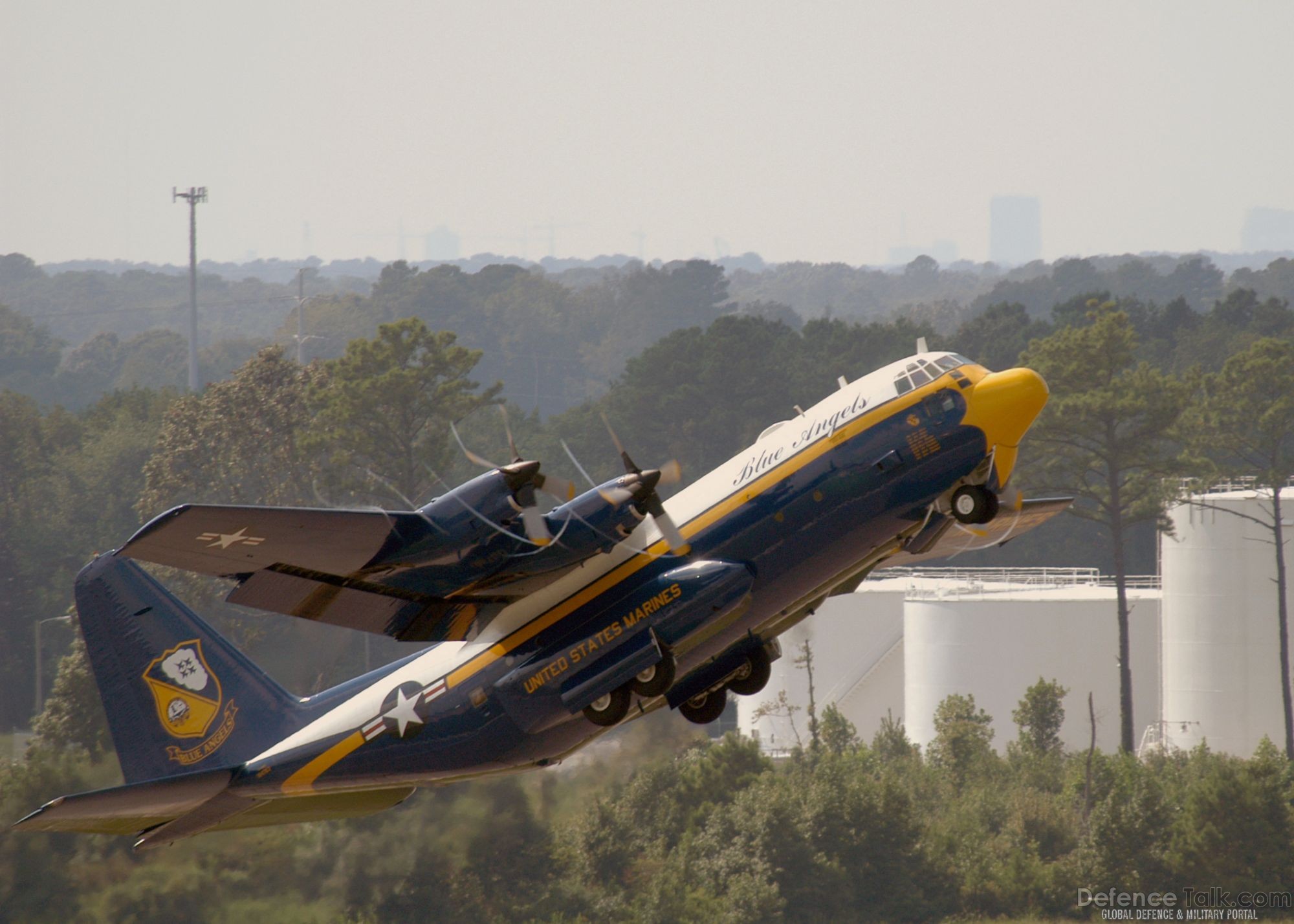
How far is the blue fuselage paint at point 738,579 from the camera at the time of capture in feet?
92.8

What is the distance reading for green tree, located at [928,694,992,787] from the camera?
83250mm

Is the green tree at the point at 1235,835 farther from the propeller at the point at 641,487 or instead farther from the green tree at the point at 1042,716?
the propeller at the point at 641,487

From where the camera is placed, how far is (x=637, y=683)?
28781 millimetres

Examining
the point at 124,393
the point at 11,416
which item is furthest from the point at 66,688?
the point at 124,393

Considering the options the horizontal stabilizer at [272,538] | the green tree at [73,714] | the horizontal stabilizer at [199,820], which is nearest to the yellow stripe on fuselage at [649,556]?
the horizontal stabilizer at [199,820]

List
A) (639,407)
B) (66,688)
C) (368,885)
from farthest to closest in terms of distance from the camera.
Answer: (639,407) → (66,688) → (368,885)

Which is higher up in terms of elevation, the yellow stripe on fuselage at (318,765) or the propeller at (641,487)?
the propeller at (641,487)

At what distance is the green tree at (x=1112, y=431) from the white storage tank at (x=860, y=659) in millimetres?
14248

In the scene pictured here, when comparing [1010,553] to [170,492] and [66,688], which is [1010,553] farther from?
[66,688]

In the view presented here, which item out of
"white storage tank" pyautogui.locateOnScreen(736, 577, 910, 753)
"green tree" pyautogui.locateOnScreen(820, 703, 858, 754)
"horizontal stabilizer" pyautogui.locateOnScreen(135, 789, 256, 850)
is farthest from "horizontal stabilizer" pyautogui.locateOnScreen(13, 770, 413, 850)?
"white storage tank" pyautogui.locateOnScreen(736, 577, 910, 753)

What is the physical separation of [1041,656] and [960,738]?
7.80m

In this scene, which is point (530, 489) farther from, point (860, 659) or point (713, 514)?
point (860, 659)

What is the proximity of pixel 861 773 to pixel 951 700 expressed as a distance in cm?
1605

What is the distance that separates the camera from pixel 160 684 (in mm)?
32906
